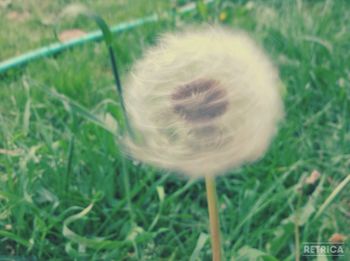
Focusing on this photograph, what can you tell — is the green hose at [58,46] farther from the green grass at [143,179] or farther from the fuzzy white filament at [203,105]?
the fuzzy white filament at [203,105]

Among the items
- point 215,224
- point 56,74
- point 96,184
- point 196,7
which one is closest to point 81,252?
point 96,184

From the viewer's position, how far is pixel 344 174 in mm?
1835

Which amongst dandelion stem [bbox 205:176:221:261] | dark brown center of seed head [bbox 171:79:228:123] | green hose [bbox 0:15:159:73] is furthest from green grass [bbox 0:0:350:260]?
dark brown center of seed head [bbox 171:79:228:123]

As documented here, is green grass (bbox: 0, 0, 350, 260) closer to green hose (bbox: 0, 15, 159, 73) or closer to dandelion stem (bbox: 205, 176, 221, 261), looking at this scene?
green hose (bbox: 0, 15, 159, 73)

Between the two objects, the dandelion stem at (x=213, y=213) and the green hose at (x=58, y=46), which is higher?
the green hose at (x=58, y=46)

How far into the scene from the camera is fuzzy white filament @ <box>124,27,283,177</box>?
3.47 ft

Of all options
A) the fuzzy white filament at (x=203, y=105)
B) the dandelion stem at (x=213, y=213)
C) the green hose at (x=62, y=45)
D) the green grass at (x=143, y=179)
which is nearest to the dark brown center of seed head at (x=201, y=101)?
the fuzzy white filament at (x=203, y=105)

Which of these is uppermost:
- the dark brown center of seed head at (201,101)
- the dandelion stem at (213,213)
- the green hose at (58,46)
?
the green hose at (58,46)

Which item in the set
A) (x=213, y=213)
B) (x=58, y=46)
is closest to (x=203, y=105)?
(x=213, y=213)

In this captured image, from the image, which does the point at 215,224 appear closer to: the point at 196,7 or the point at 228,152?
the point at 228,152

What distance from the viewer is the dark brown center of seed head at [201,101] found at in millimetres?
1064

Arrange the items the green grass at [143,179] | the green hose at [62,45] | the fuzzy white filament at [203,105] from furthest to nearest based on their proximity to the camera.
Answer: the green hose at [62,45] < the green grass at [143,179] < the fuzzy white filament at [203,105]

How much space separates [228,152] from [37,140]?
110cm

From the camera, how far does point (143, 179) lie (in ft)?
5.98
